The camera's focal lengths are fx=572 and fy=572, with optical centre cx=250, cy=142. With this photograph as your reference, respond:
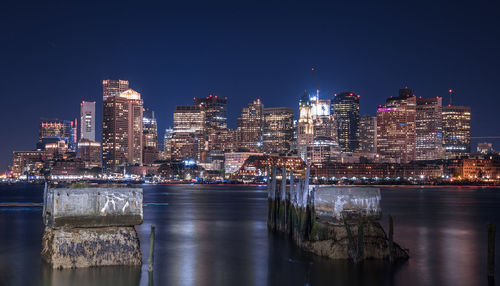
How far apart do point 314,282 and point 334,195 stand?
5.25 m

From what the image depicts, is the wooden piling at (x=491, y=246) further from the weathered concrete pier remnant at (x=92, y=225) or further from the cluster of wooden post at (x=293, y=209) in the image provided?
the weathered concrete pier remnant at (x=92, y=225)

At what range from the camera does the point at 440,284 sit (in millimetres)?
23156

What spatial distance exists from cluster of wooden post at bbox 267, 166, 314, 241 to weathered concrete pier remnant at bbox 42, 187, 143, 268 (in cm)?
945

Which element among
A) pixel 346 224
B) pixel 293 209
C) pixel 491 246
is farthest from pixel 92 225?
pixel 491 246

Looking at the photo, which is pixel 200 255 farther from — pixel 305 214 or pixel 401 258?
pixel 401 258

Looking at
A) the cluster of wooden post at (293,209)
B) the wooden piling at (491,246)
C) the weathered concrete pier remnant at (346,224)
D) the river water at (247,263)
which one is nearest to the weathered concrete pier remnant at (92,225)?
the river water at (247,263)

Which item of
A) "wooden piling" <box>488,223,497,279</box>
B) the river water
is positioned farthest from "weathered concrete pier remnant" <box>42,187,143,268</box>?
"wooden piling" <box>488,223,497,279</box>

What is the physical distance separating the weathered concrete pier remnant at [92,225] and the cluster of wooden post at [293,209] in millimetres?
9448

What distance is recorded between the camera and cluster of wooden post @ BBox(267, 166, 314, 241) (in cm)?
2873

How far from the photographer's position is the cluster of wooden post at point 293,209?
2873 centimetres

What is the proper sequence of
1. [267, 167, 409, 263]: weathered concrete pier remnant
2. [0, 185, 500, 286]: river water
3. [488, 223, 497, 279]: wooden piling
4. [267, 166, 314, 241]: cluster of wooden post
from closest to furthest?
[488, 223, 497, 279]: wooden piling
[0, 185, 500, 286]: river water
[267, 167, 409, 263]: weathered concrete pier remnant
[267, 166, 314, 241]: cluster of wooden post

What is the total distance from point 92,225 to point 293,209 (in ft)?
42.5

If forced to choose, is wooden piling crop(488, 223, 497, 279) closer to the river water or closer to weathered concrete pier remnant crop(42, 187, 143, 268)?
the river water

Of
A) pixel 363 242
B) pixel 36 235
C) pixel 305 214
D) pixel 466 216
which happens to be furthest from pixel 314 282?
pixel 466 216
